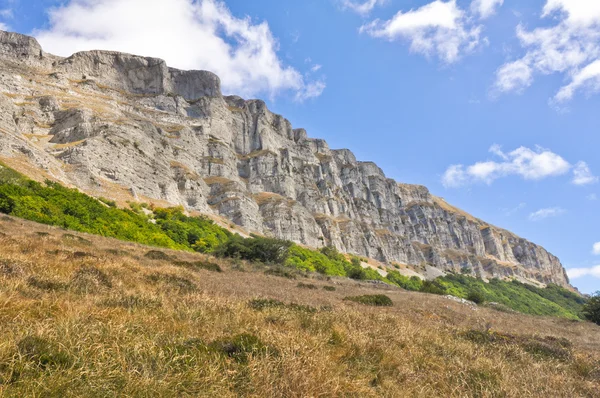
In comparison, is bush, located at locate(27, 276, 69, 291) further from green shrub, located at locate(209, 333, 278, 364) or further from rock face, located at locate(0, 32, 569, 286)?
rock face, located at locate(0, 32, 569, 286)

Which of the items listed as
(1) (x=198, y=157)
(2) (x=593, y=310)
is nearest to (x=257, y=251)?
(2) (x=593, y=310)

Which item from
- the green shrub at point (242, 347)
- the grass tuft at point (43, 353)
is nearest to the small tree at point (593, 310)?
the green shrub at point (242, 347)

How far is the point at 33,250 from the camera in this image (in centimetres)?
1134

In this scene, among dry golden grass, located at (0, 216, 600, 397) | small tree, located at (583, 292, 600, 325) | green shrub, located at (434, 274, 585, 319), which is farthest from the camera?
green shrub, located at (434, 274, 585, 319)

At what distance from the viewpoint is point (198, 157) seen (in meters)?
89.8

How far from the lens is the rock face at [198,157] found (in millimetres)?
52531

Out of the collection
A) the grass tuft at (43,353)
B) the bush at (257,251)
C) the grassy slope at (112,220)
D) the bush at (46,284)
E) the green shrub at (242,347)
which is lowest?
the green shrub at (242,347)

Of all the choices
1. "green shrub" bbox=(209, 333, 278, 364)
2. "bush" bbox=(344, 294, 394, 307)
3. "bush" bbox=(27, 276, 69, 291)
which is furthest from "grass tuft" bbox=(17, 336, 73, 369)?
"bush" bbox=(344, 294, 394, 307)

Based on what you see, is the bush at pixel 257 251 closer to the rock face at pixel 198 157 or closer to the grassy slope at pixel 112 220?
the grassy slope at pixel 112 220

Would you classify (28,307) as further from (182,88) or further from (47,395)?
(182,88)

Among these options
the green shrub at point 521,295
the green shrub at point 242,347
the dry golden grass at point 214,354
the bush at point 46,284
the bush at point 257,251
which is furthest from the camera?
the green shrub at point 521,295

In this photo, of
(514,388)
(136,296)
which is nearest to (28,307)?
(136,296)

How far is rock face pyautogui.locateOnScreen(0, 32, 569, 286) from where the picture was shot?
52531 millimetres

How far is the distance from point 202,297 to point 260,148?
116 meters
